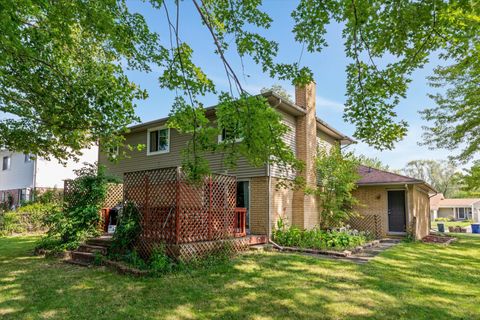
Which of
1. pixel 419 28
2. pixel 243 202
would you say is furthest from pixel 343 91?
pixel 243 202

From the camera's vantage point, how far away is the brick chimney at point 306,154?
39.8ft

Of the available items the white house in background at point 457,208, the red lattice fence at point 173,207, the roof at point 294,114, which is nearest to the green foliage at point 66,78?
the red lattice fence at point 173,207

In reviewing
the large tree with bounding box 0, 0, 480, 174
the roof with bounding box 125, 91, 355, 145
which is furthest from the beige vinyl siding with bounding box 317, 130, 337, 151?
the large tree with bounding box 0, 0, 480, 174

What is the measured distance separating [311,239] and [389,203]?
699cm

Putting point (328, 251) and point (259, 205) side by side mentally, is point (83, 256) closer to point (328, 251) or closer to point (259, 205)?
point (259, 205)

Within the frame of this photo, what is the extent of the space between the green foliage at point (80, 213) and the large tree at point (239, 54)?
2.44m

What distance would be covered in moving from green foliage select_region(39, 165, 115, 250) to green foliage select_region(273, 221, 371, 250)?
6.20 meters

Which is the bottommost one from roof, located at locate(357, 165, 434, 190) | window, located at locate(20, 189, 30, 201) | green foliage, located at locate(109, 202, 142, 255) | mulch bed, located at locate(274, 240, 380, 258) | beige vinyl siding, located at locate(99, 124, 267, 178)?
mulch bed, located at locate(274, 240, 380, 258)

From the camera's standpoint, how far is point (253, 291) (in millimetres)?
5801

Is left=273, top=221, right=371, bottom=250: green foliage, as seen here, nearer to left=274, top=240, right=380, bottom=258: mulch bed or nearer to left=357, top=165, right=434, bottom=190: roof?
left=274, top=240, right=380, bottom=258: mulch bed

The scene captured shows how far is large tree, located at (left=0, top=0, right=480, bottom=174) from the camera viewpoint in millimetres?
4941

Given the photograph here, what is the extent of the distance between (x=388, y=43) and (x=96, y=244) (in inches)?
360

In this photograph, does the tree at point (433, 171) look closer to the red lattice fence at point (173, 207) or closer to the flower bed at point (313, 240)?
the flower bed at point (313, 240)

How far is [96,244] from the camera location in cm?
926
